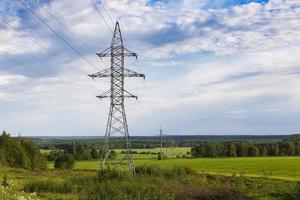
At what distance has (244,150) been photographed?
5320 inches

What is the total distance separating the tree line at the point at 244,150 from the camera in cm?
13438

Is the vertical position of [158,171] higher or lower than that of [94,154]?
lower

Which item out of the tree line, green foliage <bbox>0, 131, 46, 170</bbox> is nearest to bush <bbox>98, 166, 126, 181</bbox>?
green foliage <bbox>0, 131, 46, 170</bbox>

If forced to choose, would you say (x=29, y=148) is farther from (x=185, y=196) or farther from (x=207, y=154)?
(x=185, y=196)

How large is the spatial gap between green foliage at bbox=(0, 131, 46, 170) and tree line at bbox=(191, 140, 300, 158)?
180 feet

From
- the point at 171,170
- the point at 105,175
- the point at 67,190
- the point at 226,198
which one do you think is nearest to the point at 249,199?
the point at 226,198

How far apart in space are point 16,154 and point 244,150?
226 ft

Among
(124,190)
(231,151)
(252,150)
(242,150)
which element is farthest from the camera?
(242,150)

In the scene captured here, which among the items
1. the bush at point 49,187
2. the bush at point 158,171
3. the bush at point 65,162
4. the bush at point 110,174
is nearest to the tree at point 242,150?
the bush at point 65,162

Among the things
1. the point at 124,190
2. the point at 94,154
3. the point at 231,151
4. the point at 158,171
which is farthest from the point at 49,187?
the point at 231,151

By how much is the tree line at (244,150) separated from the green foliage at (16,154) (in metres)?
55.0

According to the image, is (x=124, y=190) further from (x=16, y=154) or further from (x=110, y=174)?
(x=16, y=154)

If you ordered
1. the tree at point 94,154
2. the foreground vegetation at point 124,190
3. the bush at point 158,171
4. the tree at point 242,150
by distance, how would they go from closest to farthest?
the foreground vegetation at point 124,190, the bush at point 158,171, the tree at point 94,154, the tree at point 242,150

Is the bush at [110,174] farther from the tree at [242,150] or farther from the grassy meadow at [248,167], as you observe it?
the tree at [242,150]
